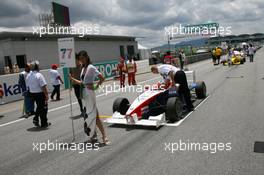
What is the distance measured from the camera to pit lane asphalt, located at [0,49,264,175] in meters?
4.66

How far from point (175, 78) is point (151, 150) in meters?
3.41

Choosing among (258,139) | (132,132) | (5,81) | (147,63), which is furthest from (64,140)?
(147,63)

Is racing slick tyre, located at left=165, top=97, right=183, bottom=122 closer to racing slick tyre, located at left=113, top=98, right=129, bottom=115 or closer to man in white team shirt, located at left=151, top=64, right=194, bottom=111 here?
man in white team shirt, located at left=151, top=64, right=194, bottom=111

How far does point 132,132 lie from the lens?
22.3 feet

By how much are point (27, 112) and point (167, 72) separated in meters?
5.13

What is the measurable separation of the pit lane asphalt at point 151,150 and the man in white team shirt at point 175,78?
0.54 metres

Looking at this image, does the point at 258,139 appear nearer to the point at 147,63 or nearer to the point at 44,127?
the point at 44,127

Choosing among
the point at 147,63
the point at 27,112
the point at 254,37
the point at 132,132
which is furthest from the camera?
the point at 254,37

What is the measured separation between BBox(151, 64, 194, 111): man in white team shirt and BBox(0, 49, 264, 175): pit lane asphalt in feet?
1.77

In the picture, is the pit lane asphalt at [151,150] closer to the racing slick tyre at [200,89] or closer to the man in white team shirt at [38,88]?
the man in white team shirt at [38,88]

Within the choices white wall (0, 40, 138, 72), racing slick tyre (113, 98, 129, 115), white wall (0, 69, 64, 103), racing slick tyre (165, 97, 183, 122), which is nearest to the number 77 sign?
racing slick tyre (113, 98, 129, 115)

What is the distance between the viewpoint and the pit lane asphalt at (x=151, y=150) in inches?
184

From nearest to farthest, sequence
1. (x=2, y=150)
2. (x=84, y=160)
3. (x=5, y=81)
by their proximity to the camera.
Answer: (x=84, y=160) → (x=2, y=150) → (x=5, y=81)

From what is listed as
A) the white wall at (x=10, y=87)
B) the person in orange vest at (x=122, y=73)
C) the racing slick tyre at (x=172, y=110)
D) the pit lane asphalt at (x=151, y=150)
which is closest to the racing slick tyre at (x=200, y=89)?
the pit lane asphalt at (x=151, y=150)
